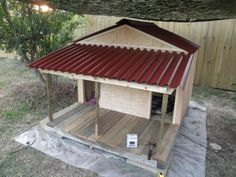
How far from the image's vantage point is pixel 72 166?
13.1 ft

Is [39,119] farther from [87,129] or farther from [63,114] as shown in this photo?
[87,129]

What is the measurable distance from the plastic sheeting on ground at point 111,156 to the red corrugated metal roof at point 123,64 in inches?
63.7

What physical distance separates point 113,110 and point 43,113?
202 centimetres

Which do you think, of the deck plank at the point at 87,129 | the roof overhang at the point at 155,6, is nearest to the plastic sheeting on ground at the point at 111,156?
the deck plank at the point at 87,129

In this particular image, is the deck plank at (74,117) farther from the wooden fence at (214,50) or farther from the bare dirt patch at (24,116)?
the wooden fence at (214,50)

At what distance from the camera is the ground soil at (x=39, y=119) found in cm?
394

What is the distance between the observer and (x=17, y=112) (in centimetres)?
593

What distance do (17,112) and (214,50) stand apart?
7359 mm

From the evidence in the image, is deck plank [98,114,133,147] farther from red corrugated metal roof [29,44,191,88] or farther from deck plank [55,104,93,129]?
red corrugated metal roof [29,44,191,88]

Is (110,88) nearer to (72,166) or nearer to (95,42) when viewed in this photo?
(95,42)

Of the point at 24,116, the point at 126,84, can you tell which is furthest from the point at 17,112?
the point at 126,84

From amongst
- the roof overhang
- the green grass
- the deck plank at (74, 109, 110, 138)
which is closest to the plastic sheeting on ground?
the deck plank at (74, 109, 110, 138)

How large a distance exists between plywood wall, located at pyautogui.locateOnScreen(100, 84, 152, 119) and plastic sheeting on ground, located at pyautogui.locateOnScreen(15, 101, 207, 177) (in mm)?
1070

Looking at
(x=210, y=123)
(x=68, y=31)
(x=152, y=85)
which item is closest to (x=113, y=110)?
(x=152, y=85)
